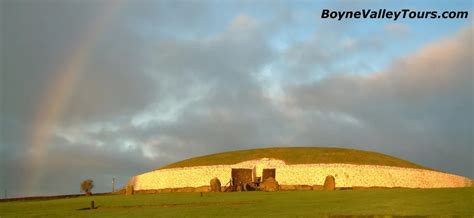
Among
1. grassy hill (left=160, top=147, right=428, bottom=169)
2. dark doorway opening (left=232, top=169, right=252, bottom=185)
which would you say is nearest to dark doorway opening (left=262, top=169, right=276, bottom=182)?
dark doorway opening (left=232, top=169, right=252, bottom=185)

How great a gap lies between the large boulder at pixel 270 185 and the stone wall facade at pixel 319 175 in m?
4.41

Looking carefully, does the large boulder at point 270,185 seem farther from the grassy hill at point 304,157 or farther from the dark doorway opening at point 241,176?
the grassy hill at point 304,157

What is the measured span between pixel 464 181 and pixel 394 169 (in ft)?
35.7

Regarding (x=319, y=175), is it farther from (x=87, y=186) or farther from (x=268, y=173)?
(x=87, y=186)

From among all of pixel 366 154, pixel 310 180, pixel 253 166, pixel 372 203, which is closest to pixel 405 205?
pixel 372 203

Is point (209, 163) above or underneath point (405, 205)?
above

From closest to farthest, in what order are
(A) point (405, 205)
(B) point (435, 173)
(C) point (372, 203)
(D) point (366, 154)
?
(A) point (405, 205), (C) point (372, 203), (B) point (435, 173), (D) point (366, 154)

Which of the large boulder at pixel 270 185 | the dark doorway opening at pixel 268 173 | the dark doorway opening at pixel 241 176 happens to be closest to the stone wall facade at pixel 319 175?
the dark doorway opening at pixel 268 173

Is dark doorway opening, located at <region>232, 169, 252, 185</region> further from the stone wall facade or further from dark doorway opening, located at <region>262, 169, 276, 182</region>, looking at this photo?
dark doorway opening, located at <region>262, 169, 276, 182</region>

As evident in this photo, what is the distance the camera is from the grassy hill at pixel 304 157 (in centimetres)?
6944

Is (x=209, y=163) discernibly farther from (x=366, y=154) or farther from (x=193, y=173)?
(x=366, y=154)

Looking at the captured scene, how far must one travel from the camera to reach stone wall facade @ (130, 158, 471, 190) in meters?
65.1

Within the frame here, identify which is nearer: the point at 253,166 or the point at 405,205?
the point at 405,205

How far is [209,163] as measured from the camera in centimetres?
7206
